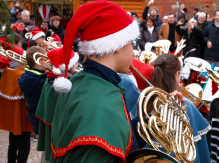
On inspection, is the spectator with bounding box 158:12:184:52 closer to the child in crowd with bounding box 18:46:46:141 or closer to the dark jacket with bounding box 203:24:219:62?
the dark jacket with bounding box 203:24:219:62

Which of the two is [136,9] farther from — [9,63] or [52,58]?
[52,58]

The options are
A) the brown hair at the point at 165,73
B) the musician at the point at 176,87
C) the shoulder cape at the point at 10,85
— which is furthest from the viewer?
the shoulder cape at the point at 10,85

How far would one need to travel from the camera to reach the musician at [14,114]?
11.5 ft

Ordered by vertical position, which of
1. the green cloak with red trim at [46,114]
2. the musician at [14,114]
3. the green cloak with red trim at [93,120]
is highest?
the green cloak with red trim at [93,120]

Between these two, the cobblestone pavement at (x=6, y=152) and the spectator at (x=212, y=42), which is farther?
the spectator at (x=212, y=42)

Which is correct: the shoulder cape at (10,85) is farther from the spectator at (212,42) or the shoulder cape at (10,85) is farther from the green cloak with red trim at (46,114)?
the spectator at (212,42)

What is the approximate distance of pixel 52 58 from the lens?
302 cm

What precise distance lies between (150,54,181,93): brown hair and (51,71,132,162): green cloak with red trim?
107cm

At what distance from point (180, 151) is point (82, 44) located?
0.80 m

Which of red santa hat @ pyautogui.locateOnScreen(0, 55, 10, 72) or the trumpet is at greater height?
the trumpet

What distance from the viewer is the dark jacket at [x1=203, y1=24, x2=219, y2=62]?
7215 millimetres

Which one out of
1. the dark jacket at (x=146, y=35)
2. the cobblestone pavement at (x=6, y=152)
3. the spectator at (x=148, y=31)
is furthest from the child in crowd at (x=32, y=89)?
the spectator at (x=148, y=31)

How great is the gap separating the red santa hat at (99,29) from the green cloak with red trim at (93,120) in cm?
15

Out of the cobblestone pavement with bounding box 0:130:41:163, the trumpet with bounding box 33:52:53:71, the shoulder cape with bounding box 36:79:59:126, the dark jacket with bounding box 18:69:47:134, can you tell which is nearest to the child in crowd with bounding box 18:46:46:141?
the dark jacket with bounding box 18:69:47:134
